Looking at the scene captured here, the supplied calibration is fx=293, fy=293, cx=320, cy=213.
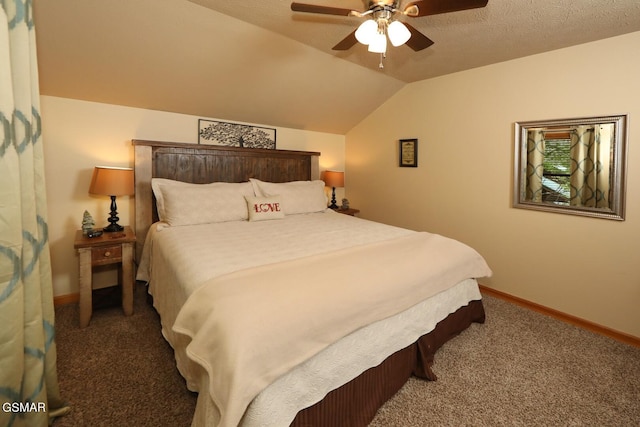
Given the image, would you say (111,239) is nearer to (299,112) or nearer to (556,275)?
(299,112)

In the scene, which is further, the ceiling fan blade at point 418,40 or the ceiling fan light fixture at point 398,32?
the ceiling fan blade at point 418,40

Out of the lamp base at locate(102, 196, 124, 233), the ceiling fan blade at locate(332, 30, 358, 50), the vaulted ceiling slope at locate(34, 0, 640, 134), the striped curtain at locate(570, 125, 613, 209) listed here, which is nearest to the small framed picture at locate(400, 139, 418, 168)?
the vaulted ceiling slope at locate(34, 0, 640, 134)

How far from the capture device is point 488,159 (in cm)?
295

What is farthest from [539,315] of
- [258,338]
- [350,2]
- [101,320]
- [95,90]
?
[95,90]

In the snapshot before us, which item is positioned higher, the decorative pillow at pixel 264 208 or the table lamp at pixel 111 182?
the table lamp at pixel 111 182

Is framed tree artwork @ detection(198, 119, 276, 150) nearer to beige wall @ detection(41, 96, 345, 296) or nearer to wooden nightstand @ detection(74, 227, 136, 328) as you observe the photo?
beige wall @ detection(41, 96, 345, 296)

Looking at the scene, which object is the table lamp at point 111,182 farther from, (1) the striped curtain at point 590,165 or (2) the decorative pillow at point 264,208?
(1) the striped curtain at point 590,165

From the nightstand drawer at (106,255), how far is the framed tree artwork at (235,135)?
1.41 m

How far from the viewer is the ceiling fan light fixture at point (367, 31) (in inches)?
61.4

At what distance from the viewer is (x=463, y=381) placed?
5.65ft

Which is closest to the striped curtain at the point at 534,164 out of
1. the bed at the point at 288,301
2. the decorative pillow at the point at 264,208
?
the bed at the point at 288,301

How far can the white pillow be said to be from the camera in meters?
2.54

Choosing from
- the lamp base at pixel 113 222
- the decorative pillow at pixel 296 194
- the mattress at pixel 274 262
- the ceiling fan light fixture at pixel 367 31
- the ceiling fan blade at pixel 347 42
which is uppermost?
the ceiling fan blade at pixel 347 42

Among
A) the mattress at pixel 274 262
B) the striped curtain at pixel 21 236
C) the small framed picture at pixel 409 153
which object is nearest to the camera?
the striped curtain at pixel 21 236
